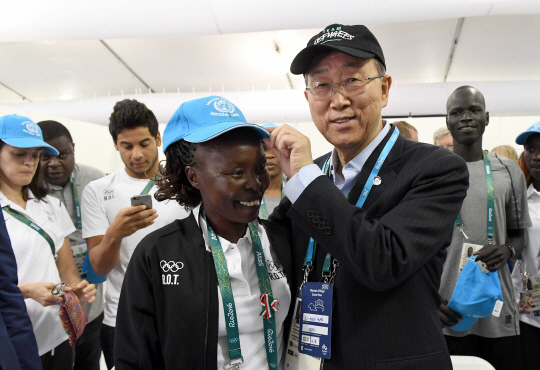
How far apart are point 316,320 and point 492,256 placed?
1.47m

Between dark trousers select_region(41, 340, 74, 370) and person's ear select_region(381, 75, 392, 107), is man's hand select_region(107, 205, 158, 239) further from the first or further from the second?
person's ear select_region(381, 75, 392, 107)

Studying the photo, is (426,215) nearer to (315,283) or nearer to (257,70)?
(315,283)

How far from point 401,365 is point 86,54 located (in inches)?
293

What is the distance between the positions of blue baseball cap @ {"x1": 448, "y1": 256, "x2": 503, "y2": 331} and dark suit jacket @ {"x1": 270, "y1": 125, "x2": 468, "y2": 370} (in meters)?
0.98

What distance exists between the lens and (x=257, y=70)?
7805mm

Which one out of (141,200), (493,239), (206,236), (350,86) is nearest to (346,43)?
(350,86)

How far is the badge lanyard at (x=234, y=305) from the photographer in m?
1.12

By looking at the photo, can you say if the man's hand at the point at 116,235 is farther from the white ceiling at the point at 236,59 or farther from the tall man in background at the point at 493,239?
the white ceiling at the point at 236,59

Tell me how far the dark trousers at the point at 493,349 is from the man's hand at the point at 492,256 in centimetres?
55

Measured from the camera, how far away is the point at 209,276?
3.76 ft

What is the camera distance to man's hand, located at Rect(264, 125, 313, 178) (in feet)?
3.55

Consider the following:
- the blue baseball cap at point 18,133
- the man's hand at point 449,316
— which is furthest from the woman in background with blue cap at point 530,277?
the blue baseball cap at point 18,133

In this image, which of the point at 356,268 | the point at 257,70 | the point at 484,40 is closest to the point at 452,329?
the point at 356,268

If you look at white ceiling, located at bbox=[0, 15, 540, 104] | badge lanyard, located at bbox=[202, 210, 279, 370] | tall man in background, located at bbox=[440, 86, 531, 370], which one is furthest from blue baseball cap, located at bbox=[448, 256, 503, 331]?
white ceiling, located at bbox=[0, 15, 540, 104]
